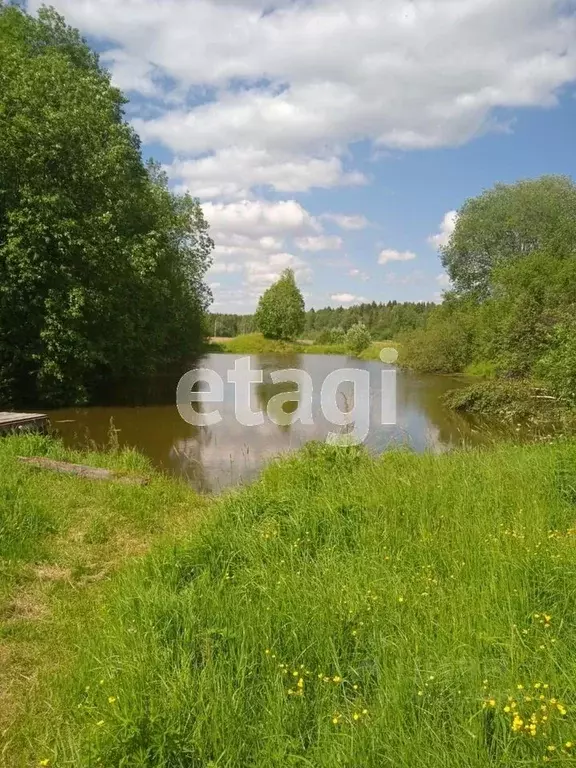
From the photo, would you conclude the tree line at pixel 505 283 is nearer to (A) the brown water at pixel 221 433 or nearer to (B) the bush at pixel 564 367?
(A) the brown water at pixel 221 433

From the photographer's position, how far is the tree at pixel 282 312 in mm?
73312

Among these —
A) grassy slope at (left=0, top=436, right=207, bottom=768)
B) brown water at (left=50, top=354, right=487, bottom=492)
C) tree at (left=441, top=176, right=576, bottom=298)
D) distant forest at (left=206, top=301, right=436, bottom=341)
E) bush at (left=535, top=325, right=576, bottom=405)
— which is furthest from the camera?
distant forest at (left=206, top=301, right=436, bottom=341)

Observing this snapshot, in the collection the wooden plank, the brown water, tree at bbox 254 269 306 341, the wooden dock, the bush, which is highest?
tree at bbox 254 269 306 341

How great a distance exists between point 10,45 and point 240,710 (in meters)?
21.7

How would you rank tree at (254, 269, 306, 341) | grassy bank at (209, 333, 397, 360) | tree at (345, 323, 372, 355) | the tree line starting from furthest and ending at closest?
tree at (254, 269, 306, 341), grassy bank at (209, 333, 397, 360), tree at (345, 323, 372, 355), the tree line

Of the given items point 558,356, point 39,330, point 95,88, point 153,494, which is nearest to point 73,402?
point 39,330

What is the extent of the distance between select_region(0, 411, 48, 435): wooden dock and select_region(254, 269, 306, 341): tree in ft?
205

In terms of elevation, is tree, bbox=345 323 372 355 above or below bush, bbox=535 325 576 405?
above

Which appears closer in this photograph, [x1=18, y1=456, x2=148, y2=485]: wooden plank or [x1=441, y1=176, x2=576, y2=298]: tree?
[x1=18, y1=456, x2=148, y2=485]: wooden plank

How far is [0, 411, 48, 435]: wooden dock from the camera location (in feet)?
34.0

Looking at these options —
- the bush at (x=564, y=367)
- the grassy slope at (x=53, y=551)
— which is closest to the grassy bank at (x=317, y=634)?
the grassy slope at (x=53, y=551)

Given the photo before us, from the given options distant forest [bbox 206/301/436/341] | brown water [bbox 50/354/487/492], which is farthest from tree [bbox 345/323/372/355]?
brown water [bbox 50/354/487/492]

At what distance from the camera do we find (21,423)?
1084 cm

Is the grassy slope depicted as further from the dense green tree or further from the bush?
the bush
